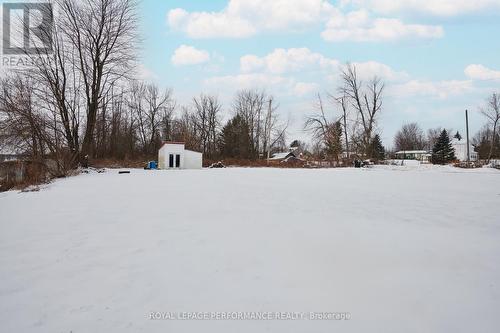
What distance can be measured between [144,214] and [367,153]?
34069 mm

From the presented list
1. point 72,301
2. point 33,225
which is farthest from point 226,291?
point 33,225

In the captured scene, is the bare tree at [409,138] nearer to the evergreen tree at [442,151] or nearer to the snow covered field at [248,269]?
the evergreen tree at [442,151]

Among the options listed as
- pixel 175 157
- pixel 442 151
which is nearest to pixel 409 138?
pixel 442 151

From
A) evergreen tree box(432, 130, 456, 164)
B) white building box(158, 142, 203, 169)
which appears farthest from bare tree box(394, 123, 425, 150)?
white building box(158, 142, 203, 169)

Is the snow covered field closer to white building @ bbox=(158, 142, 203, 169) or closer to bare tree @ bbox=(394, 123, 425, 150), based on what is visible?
white building @ bbox=(158, 142, 203, 169)

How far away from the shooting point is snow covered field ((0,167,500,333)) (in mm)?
2482

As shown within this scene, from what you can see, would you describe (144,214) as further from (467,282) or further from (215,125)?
(215,125)

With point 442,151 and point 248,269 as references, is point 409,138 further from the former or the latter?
point 248,269

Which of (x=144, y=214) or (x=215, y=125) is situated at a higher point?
(x=215, y=125)

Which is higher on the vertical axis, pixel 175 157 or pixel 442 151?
pixel 442 151

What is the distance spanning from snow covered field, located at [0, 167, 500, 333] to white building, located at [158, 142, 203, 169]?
22.7 metres

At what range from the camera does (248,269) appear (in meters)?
3.36

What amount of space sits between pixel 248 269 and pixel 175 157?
26671 mm

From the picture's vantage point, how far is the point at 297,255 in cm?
378
